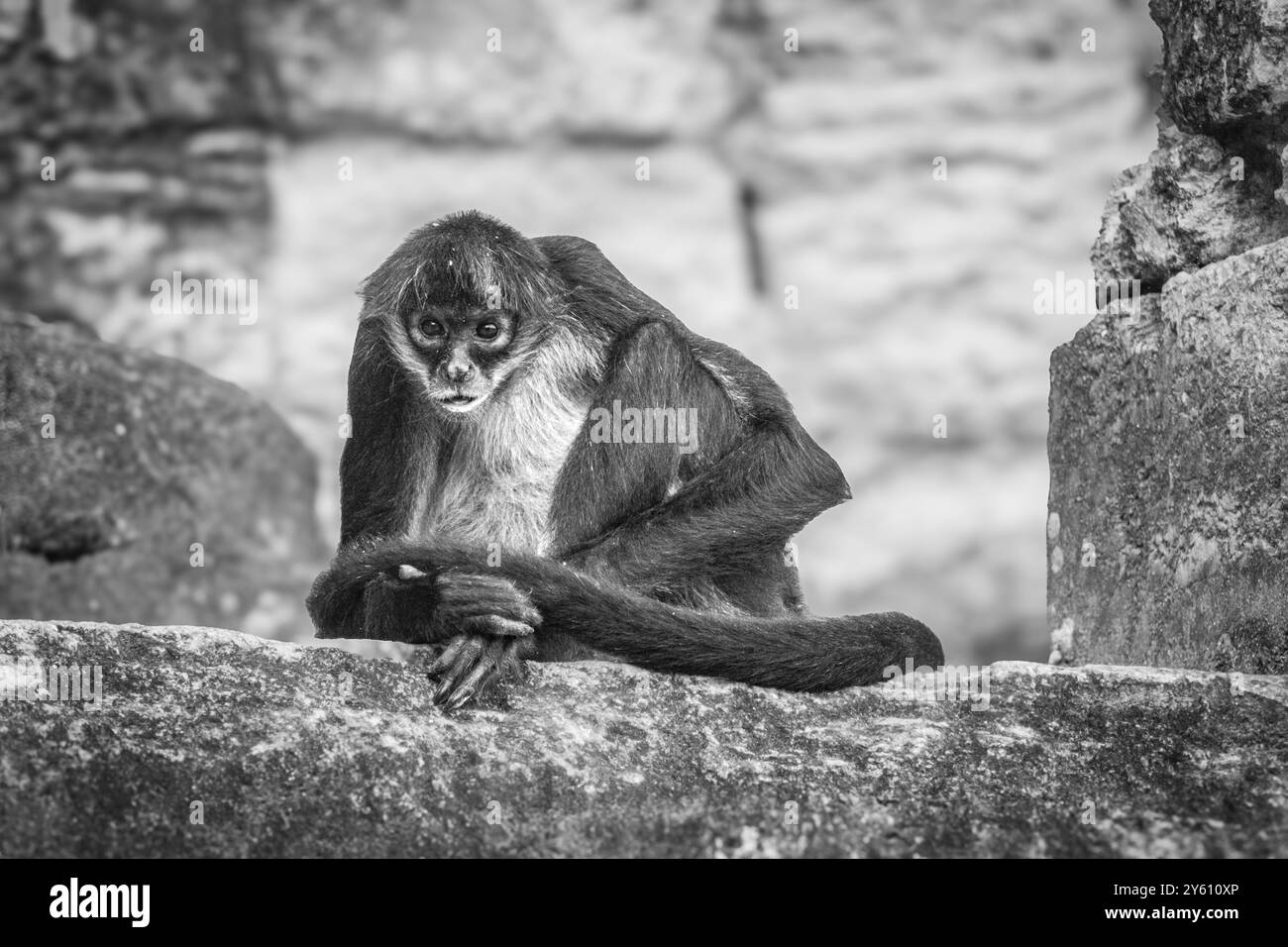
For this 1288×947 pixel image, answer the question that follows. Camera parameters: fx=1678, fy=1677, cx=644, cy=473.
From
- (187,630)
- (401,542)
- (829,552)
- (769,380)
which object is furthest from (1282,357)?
(829,552)

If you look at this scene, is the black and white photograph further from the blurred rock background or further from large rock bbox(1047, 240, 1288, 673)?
the blurred rock background

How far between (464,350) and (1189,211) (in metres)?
2.37

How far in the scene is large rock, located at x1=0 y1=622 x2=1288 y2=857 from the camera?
3.62 meters

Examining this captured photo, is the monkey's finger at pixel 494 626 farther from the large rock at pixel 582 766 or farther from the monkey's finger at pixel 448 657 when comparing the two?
the large rock at pixel 582 766

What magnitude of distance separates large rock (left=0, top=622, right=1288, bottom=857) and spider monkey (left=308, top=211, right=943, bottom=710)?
469 mm

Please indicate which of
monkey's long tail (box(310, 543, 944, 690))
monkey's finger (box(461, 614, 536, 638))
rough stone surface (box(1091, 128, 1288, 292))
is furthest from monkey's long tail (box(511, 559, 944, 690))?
rough stone surface (box(1091, 128, 1288, 292))

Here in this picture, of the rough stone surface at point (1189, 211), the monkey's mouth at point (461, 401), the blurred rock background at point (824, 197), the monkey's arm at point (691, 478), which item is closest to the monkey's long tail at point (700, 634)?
the monkey's arm at point (691, 478)

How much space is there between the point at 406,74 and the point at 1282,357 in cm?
873

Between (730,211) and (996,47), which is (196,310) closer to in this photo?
(730,211)

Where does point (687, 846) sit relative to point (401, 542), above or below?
below

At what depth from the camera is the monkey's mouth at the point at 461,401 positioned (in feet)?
18.6

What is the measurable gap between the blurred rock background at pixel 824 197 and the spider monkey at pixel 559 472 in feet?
A: 21.0

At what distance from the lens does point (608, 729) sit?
412 cm

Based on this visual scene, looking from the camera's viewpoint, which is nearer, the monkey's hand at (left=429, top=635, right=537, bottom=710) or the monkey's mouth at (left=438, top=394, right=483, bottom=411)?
the monkey's hand at (left=429, top=635, right=537, bottom=710)
